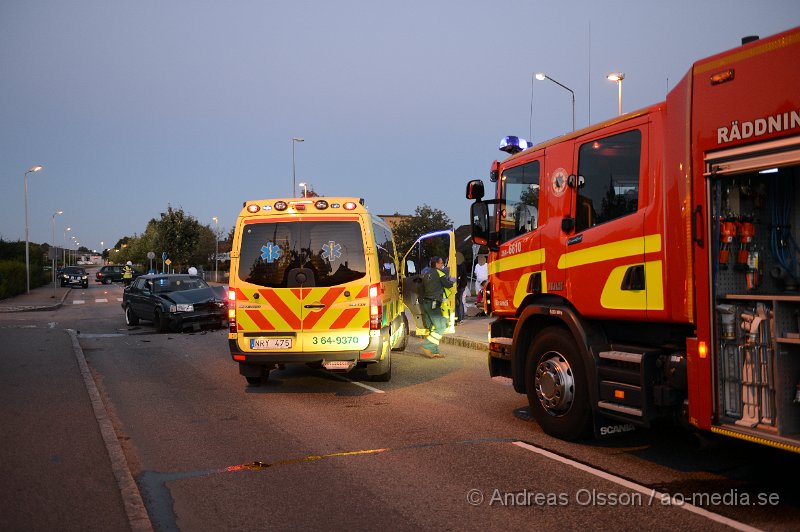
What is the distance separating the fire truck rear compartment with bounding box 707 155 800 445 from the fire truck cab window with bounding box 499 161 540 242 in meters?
2.12

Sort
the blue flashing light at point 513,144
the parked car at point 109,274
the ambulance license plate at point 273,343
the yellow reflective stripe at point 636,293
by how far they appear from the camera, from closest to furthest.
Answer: the yellow reflective stripe at point 636,293, the blue flashing light at point 513,144, the ambulance license plate at point 273,343, the parked car at point 109,274

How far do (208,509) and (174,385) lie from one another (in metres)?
5.33

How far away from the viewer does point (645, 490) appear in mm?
4738

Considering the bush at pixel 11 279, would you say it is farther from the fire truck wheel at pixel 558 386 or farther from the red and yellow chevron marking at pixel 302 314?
the fire truck wheel at pixel 558 386

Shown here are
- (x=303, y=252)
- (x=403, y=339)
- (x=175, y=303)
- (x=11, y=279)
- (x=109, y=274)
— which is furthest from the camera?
(x=109, y=274)

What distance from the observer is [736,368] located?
449 cm

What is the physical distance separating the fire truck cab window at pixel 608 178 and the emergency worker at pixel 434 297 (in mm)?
6092

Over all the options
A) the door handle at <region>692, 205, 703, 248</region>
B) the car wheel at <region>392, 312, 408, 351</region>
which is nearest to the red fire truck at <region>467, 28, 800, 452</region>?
the door handle at <region>692, 205, 703, 248</region>

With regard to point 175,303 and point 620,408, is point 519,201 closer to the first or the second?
point 620,408

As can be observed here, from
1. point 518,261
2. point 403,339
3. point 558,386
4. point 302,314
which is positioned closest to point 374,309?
point 302,314

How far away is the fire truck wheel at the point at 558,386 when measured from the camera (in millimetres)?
5832

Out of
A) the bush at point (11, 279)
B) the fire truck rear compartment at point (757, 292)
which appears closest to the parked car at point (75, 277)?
the bush at point (11, 279)

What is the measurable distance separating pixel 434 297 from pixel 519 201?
5.19 m

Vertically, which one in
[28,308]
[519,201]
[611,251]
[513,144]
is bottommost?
[28,308]
